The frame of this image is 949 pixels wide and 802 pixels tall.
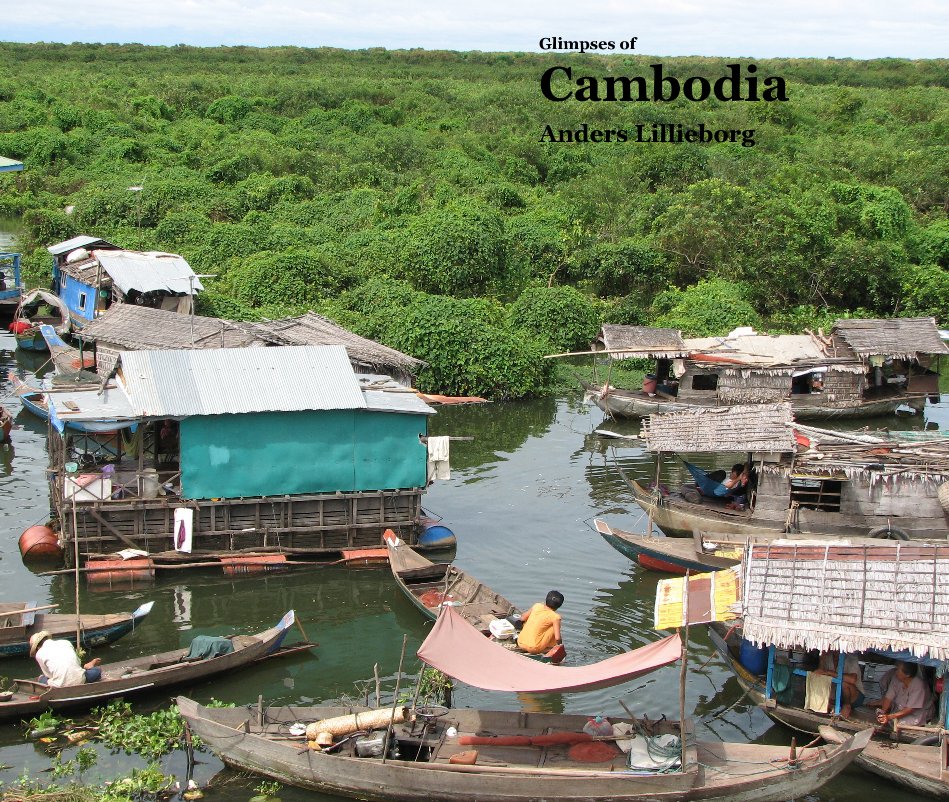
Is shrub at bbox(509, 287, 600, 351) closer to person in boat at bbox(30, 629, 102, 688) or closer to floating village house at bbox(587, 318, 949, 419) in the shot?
floating village house at bbox(587, 318, 949, 419)

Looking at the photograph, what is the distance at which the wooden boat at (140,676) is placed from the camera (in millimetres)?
13133

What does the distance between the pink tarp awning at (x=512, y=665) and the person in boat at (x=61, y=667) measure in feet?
14.0

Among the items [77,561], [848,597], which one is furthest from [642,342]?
[77,561]

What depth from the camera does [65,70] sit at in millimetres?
74188

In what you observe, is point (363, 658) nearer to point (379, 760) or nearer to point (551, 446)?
point (379, 760)

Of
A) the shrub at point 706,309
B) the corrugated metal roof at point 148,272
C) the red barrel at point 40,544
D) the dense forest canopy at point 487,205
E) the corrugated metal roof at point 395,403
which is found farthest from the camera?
the dense forest canopy at point 487,205

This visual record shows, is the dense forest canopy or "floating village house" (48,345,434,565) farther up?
the dense forest canopy

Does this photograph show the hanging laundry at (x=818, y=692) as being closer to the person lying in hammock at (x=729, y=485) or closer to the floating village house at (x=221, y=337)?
the person lying in hammock at (x=729, y=485)

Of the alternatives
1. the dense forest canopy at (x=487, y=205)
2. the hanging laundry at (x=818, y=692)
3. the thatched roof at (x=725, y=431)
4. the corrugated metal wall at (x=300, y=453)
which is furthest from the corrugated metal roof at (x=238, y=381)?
the dense forest canopy at (x=487, y=205)

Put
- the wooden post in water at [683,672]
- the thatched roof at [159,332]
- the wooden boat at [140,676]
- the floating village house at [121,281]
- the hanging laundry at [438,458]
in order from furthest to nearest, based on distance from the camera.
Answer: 1. the floating village house at [121,281]
2. the thatched roof at [159,332]
3. the hanging laundry at [438,458]
4. the wooden boat at [140,676]
5. the wooden post in water at [683,672]

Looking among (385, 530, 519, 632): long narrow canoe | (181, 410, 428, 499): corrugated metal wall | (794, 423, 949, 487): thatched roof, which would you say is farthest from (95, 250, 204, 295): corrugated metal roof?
(794, 423, 949, 487): thatched roof

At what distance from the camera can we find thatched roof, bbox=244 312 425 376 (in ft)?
75.6

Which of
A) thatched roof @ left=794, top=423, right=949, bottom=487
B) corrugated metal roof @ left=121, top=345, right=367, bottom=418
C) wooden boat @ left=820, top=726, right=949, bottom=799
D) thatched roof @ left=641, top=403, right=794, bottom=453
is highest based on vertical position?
corrugated metal roof @ left=121, top=345, right=367, bottom=418

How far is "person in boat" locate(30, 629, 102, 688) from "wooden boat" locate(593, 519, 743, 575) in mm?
7968
